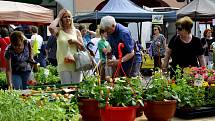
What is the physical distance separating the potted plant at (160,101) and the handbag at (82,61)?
2.13 metres

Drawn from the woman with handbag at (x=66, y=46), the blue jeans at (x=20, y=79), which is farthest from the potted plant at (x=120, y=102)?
the blue jeans at (x=20, y=79)

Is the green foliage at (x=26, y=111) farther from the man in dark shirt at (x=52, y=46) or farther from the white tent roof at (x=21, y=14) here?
the white tent roof at (x=21, y=14)

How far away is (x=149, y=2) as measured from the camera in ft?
84.5

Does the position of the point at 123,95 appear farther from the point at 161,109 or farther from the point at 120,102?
the point at 161,109

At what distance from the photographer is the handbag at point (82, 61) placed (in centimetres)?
525

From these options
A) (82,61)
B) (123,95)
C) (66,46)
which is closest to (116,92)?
(123,95)

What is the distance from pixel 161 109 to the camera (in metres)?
3.03

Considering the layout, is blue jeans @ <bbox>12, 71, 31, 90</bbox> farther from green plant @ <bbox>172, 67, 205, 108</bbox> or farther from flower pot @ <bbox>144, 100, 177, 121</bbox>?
flower pot @ <bbox>144, 100, 177, 121</bbox>

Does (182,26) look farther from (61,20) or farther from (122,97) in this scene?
(122,97)

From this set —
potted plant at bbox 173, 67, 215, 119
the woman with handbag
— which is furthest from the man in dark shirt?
potted plant at bbox 173, 67, 215, 119

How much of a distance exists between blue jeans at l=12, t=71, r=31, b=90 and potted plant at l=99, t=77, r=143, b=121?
3.38 meters

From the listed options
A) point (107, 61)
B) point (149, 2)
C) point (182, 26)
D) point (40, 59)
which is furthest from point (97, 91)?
point (149, 2)

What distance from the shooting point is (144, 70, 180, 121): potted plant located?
303 centimetres

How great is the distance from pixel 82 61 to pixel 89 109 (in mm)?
2249
